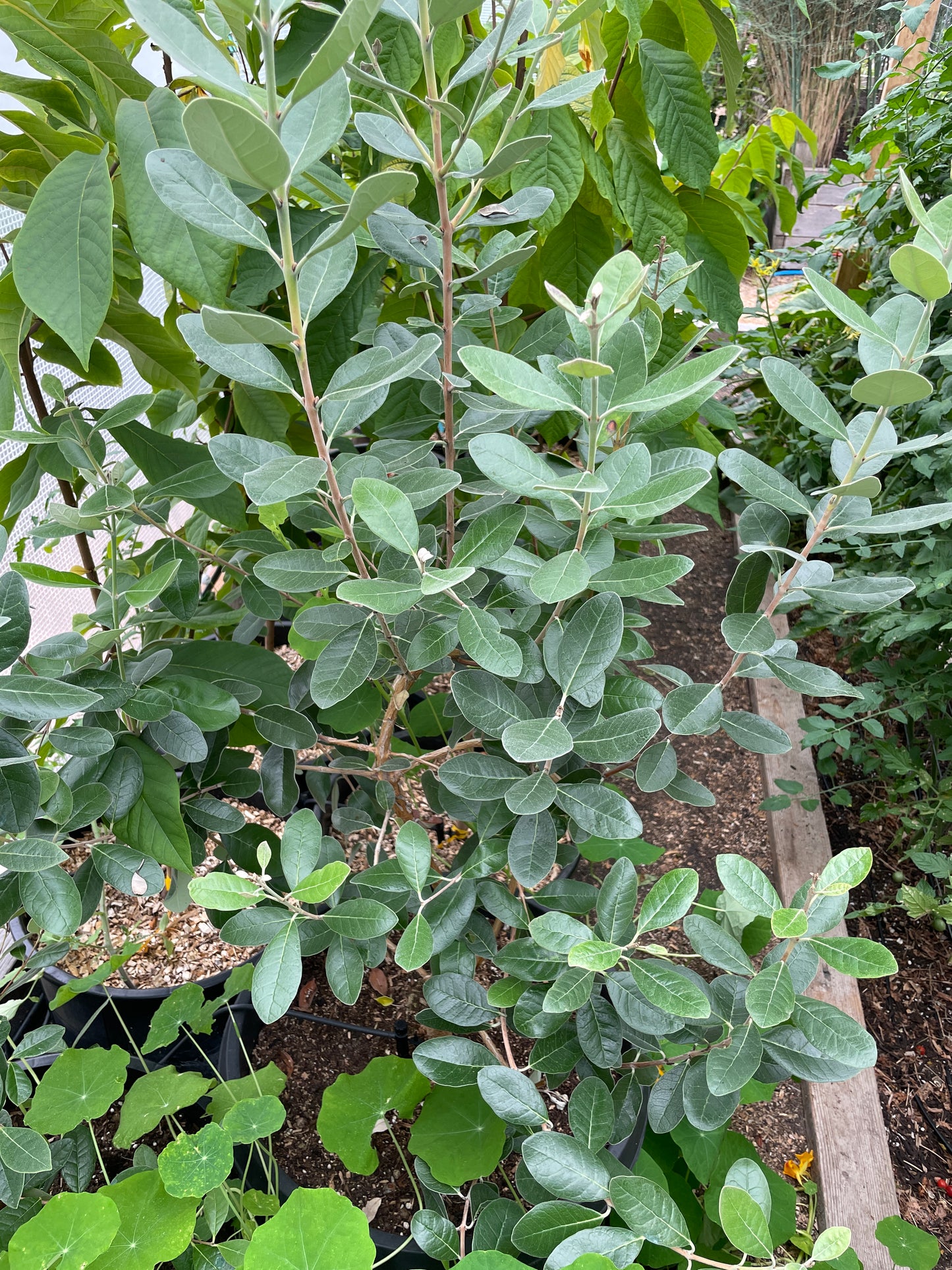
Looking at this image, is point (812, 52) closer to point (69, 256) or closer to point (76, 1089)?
point (69, 256)

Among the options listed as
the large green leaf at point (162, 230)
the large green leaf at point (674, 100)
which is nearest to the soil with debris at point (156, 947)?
the large green leaf at point (162, 230)

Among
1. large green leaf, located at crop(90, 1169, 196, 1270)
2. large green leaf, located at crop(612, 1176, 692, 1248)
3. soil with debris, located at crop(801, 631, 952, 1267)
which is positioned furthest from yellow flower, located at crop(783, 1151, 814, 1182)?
large green leaf, located at crop(90, 1169, 196, 1270)

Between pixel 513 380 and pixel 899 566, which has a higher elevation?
pixel 513 380

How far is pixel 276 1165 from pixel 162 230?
965mm

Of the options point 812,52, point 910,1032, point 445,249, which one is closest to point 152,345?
point 445,249

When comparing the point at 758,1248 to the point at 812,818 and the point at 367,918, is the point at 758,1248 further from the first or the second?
the point at 812,818

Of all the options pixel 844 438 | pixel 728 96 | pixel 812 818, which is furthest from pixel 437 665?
pixel 812 818

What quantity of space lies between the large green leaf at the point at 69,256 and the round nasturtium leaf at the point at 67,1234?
2.10 ft

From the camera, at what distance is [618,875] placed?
0.67 m

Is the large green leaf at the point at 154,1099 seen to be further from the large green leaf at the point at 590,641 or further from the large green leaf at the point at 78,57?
the large green leaf at the point at 78,57

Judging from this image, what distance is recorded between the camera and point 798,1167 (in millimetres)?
1276

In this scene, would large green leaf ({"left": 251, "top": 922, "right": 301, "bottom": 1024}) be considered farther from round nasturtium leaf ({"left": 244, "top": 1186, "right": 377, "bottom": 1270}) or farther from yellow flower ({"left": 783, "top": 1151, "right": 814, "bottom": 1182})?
yellow flower ({"left": 783, "top": 1151, "right": 814, "bottom": 1182})

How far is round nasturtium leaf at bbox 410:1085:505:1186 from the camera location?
0.87 metres

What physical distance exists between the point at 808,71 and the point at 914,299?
8415mm
